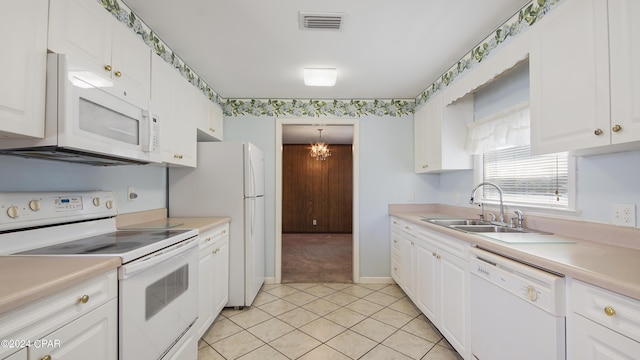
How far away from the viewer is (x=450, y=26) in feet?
6.09

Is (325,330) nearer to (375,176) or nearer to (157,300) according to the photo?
(157,300)

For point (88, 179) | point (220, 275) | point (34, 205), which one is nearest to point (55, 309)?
point (34, 205)

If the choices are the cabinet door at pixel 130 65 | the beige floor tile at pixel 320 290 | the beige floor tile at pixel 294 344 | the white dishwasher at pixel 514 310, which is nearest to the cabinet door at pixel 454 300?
the white dishwasher at pixel 514 310

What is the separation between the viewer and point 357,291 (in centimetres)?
307

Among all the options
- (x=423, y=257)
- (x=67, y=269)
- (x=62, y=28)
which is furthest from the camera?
(x=423, y=257)

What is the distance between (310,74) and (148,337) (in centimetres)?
226

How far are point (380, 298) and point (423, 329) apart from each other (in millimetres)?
672

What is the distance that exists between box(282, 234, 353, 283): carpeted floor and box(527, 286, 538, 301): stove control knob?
2390 millimetres

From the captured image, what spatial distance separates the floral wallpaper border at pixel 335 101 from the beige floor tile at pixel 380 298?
6.94 ft

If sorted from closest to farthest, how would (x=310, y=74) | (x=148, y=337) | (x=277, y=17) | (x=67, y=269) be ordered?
(x=67, y=269) → (x=148, y=337) → (x=277, y=17) → (x=310, y=74)

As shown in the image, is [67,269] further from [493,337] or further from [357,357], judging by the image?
[493,337]

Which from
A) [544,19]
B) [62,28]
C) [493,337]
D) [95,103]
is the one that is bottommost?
[493,337]

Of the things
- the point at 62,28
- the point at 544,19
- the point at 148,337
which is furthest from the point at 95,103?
the point at 544,19

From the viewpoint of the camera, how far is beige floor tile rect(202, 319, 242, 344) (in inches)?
83.5
